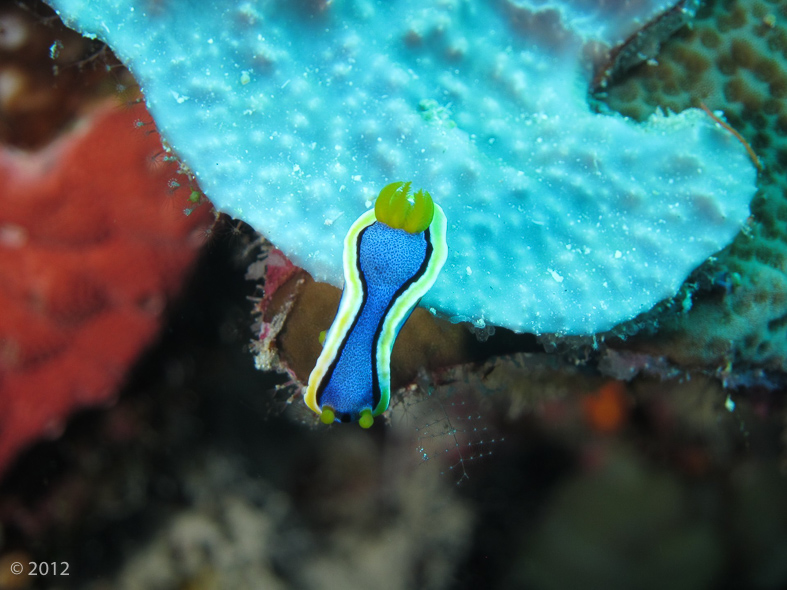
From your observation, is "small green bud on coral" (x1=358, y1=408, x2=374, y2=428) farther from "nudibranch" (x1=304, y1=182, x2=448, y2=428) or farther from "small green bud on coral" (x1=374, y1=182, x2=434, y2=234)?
"small green bud on coral" (x1=374, y1=182, x2=434, y2=234)

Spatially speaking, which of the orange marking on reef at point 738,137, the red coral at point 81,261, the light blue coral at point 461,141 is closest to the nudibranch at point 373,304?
the light blue coral at point 461,141

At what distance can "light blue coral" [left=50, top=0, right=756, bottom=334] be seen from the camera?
193cm

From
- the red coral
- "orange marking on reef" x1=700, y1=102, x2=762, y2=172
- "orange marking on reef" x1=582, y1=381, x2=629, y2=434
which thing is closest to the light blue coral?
"orange marking on reef" x1=700, y1=102, x2=762, y2=172

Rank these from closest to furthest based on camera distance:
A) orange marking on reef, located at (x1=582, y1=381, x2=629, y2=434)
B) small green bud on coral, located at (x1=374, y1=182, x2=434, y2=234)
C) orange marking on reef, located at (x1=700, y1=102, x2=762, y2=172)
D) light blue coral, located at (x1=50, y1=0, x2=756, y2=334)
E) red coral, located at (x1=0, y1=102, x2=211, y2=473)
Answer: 1. small green bud on coral, located at (x1=374, y1=182, x2=434, y2=234)
2. light blue coral, located at (x1=50, y1=0, x2=756, y2=334)
3. orange marking on reef, located at (x1=700, y1=102, x2=762, y2=172)
4. red coral, located at (x1=0, y1=102, x2=211, y2=473)
5. orange marking on reef, located at (x1=582, y1=381, x2=629, y2=434)

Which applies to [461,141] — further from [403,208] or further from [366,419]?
[366,419]

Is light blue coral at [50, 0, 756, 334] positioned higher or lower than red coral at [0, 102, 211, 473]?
higher

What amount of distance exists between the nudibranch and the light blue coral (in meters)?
0.17

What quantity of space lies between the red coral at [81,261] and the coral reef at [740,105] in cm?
255

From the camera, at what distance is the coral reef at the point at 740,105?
2326 mm

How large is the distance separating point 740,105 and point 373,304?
2309 millimetres

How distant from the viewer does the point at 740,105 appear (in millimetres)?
2340

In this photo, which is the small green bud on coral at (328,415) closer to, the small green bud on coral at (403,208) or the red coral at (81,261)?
the small green bud on coral at (403,208)

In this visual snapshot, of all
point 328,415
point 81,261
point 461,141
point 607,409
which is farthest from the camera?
point 607,409

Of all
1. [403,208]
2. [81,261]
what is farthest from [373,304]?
[81,261]
